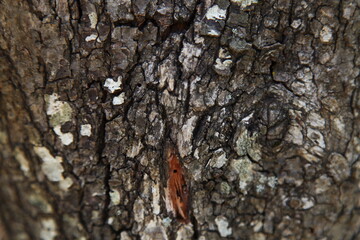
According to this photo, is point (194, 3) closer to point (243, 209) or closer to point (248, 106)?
point (248, 106)

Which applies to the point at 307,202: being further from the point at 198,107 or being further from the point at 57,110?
the point at 57,110

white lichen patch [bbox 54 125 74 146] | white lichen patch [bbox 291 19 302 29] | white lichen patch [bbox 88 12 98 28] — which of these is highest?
white lichen patch [bbox 88 12 98 28]

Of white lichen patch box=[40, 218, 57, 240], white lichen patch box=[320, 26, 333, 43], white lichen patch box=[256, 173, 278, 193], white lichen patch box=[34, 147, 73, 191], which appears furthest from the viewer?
white lichen patch box=[40, 218, 57, 240]

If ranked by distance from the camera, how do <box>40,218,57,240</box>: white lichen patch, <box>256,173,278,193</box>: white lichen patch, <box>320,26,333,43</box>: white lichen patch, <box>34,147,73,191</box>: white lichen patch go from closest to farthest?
1. <box>320,26,333,43</box>: white lichen patch
2. <box>256,173,278,193</box>: white lichen patch
3. <box>34,147,73,191</box>: white lichen patch
4. <box>40,218,57,240</box>: white lichen patch

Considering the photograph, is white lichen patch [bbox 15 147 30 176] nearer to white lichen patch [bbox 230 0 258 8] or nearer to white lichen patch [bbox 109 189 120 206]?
white lichen patch [bbox 109 189 120 206]

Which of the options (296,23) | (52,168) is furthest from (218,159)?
(52,168)

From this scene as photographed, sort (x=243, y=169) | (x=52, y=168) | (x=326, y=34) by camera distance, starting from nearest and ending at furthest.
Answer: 1. (x=326, y=34)
2. (x=243, y=169)
3. (x=52, y=168)

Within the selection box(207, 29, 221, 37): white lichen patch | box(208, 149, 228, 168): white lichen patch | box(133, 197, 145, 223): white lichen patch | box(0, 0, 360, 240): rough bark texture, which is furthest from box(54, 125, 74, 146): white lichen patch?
box(207, 29, 221, 37): white lichen patch

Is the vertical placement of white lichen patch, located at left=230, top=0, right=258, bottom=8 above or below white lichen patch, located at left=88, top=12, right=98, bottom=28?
below
